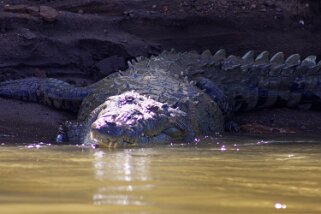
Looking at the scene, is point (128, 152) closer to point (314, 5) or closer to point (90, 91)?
point (90, 91)

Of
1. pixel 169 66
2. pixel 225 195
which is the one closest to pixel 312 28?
pixel 169 66

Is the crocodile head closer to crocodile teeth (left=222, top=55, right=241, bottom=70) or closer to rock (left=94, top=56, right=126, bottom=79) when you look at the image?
crocodile teeth (left=222, top=55, right=241, bottom=70)

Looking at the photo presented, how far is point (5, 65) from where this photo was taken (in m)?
9.30

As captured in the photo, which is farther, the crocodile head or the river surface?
the crocodile head

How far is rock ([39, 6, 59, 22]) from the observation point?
10.1 meters

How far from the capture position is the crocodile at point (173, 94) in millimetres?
6211

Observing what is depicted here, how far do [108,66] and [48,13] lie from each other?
127 cm

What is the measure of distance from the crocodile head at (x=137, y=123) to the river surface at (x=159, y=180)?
28 cm

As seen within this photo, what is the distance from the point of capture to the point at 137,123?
19.9 ft

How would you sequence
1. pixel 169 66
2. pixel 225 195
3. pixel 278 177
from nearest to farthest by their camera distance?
pixel 225 195, pixel 278 177, pixel 169 66

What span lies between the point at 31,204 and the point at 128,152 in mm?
2478

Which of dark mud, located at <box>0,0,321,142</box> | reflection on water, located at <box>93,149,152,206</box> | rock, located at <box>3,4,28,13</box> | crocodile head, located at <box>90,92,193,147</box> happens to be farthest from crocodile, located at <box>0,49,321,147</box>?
rock, located at <box>3,4,28,13</box>

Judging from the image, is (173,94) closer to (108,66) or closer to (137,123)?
(137,123)

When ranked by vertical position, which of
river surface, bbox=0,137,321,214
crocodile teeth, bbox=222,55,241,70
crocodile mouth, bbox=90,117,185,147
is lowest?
river surface, bbox=0,137,321,214
